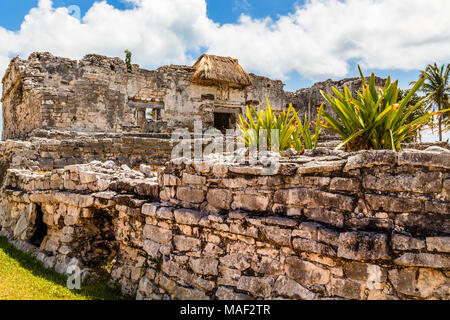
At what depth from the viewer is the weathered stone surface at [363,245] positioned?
2637 millimetres

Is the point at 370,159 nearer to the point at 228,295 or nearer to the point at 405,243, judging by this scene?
the point at 405,243

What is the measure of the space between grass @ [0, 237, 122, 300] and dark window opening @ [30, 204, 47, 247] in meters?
0.70

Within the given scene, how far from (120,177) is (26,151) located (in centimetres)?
366

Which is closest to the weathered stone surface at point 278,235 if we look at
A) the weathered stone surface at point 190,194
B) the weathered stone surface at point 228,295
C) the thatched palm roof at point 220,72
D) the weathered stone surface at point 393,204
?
the weathered stone surface at point 228,295

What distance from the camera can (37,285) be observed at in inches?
183

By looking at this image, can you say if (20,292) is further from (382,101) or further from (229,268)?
(382,101)

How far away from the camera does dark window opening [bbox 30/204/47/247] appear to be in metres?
6.43

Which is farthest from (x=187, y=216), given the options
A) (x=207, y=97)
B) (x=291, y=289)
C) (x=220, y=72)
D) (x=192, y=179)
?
(x=220, y=72)

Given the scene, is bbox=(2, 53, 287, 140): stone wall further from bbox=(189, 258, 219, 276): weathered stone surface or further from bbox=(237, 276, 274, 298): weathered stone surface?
bbox=(237, 276, 274, 298): weathered stone surface

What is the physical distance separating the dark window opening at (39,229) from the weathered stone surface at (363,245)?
583cm

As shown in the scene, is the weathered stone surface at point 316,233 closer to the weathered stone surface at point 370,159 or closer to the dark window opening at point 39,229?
the weathered stone surface at point 370,159

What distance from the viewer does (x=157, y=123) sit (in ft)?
43.8

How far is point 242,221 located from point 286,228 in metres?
0.52

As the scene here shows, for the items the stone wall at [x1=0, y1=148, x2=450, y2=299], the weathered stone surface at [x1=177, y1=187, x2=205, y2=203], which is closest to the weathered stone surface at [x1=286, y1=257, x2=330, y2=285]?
the stone wall at [x1=0, y1=148, x2=450, y2=299]
